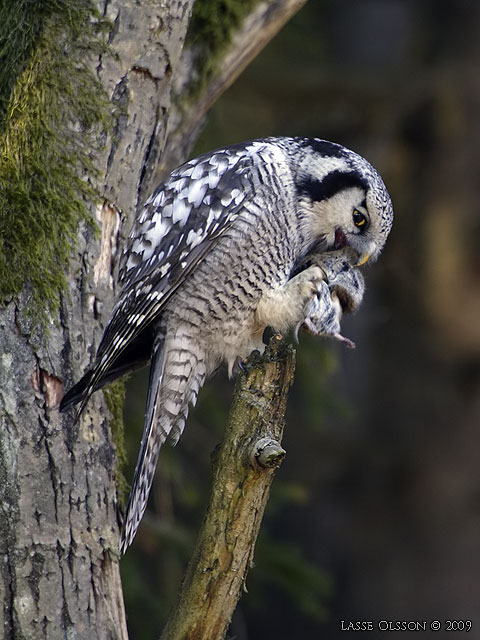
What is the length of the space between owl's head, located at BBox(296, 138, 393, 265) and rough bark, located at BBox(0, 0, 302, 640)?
2.03 feet

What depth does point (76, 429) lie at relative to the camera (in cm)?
255

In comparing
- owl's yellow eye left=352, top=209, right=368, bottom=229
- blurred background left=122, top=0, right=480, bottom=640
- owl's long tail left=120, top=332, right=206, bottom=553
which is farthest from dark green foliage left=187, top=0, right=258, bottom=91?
blurred background left=122, top=0, right=480, bottom=640

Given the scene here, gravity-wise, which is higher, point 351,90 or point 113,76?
point 351,90

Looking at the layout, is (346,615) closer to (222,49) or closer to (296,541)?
(296,541)

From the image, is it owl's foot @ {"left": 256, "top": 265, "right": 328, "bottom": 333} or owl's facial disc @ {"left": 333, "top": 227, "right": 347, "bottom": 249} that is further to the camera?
owl's facial disc @ {"left": 333, "top": 227, "right": 347, "bottom": 249}

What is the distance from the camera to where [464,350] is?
615cm

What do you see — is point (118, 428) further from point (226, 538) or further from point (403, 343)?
point (403, 343)

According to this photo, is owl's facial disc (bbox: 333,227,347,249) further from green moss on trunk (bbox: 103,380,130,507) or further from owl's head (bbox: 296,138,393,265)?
green moss on trunk (bbox: 103,380,130,507)

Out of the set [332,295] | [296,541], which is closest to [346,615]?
[296,541]

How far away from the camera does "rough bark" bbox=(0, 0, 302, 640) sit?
2369 millimetres

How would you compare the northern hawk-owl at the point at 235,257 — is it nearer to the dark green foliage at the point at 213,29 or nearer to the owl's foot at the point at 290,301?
the owl's foot at the point at 290,301

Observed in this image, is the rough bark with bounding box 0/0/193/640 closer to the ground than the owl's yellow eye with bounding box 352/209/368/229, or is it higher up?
closer to the ground

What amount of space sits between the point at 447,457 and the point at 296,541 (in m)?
1.55

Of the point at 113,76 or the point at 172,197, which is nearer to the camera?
the point at 113,76
